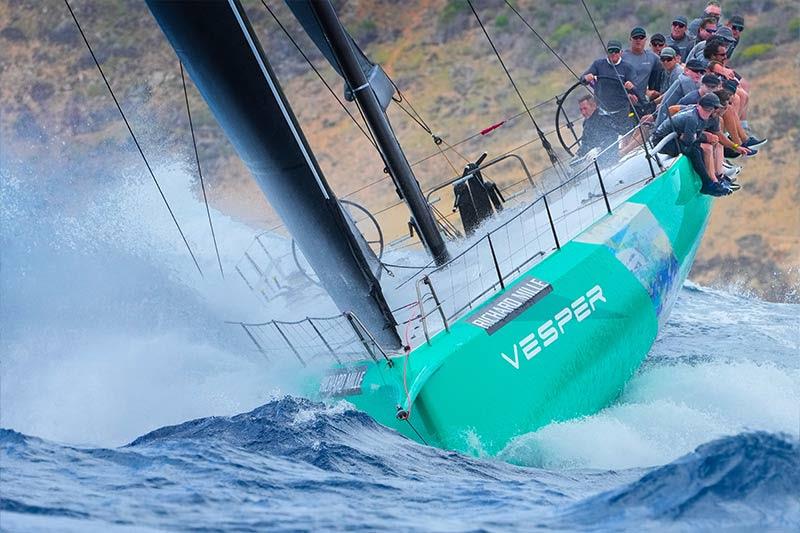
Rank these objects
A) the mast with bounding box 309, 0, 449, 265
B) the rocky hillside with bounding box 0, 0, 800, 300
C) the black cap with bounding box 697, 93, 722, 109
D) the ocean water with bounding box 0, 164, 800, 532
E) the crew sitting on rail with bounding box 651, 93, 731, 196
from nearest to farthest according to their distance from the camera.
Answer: the ocean water with bounding box 0, 164, 800, 532, the mast with bounding box 309, 0, 449, 265, the black cap with bounding box 697, 93, 722, 109, the crew sitting on rail with bounding box 651, 93, 731, 196, the rocky hillside with bounding box 0, 0, 800, 300

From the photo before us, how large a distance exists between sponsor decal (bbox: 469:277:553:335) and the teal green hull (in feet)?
0.09

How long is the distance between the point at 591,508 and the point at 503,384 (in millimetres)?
1737

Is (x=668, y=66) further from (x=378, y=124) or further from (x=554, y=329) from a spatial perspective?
(x=554, y=329)

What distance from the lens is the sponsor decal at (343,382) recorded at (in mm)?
6695

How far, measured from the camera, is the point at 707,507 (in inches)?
177

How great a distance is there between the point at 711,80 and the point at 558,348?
2321 mm

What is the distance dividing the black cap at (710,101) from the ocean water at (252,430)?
1.56m

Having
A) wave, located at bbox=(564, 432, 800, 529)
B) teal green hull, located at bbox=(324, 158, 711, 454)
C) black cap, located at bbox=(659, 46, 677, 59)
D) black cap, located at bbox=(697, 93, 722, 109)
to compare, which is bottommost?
wave, located at bbox=(564, 432, 800, 529)

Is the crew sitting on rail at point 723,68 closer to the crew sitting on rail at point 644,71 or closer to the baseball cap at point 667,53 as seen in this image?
the baseball cap at point 667,53

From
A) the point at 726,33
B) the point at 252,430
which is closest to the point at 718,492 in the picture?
the point at 252,430

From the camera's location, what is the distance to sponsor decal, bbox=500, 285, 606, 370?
6.61 m

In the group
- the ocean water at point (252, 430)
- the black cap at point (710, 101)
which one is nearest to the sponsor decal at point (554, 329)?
the ocean water at point (252, 430)

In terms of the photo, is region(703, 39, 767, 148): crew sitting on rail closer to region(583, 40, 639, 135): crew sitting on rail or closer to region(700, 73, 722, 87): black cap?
region(700, 73, 722, 87): black cap

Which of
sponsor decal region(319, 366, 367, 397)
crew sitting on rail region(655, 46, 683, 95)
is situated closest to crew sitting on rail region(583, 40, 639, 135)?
crew sitting on rail region(655, 46, 683, 95)
